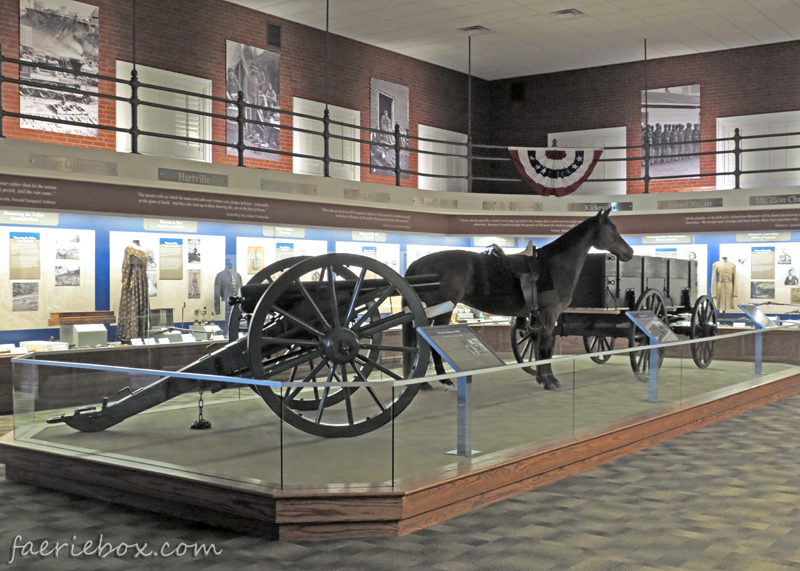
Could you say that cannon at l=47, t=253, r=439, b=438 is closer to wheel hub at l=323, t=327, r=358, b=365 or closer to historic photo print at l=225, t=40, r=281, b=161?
wheel hub at l=323, t=327, r=358, b=365

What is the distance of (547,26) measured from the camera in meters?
15.9

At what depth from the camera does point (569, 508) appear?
5.12 meters

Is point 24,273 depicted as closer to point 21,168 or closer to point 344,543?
point 21,168

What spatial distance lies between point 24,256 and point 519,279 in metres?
5.69

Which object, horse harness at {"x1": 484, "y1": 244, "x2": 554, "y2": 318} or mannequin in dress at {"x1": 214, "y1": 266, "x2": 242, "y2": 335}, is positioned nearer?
horse harness at {"x1": 484, "y1": 244, "x2": 554, "y2": 318}

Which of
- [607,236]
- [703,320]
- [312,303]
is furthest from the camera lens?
[703,320]

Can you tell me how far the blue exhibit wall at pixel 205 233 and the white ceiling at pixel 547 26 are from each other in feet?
12.9

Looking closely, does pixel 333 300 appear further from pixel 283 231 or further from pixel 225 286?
pixel 283 231

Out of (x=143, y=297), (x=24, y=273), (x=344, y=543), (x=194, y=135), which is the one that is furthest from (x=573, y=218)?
(x=344, y=543)

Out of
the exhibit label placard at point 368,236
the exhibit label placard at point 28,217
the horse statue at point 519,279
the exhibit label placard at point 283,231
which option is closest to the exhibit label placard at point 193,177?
the exhibit label placard at point 283,231

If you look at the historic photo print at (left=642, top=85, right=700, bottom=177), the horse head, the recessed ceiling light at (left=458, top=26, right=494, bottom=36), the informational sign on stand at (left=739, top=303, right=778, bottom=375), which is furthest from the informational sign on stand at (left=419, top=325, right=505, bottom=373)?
the historic photo print at (left=642, top=85, right=700, bottom=177)

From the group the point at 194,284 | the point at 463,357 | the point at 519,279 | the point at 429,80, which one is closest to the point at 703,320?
the point at 519,279

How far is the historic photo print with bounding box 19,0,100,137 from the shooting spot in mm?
11773

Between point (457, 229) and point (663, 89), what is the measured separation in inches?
241
